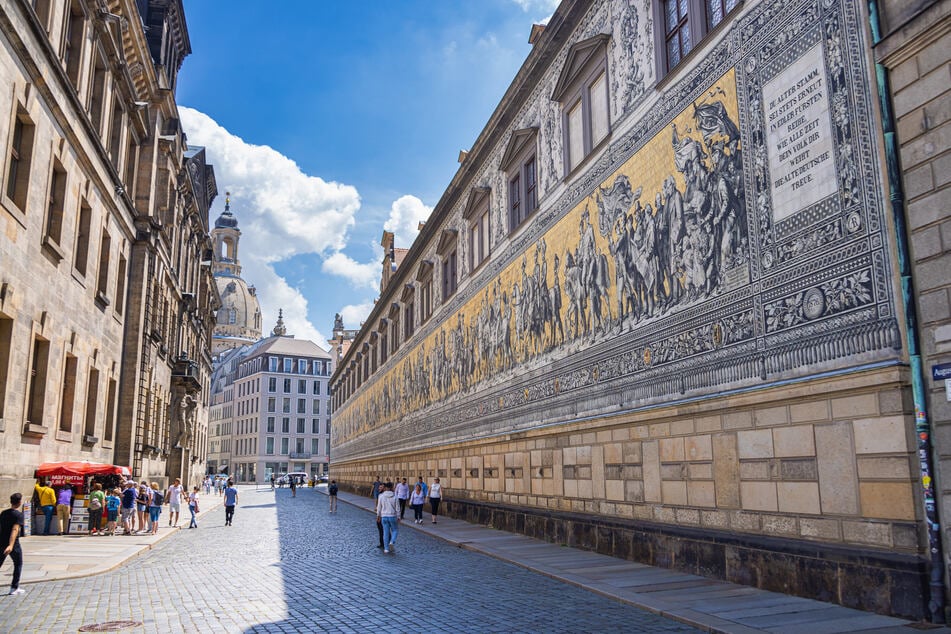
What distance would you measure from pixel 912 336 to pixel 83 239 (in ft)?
72.6

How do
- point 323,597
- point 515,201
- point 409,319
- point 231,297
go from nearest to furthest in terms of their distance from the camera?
point 323,597
point 515,201
point 409,319
point 231,297

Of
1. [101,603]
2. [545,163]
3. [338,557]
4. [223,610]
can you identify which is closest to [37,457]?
[338,557]

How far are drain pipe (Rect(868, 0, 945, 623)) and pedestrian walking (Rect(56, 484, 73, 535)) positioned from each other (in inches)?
767

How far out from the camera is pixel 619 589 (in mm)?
10359

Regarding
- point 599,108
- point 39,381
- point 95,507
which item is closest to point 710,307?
point 599,108

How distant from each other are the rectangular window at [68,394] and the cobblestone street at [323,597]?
21.0 feet

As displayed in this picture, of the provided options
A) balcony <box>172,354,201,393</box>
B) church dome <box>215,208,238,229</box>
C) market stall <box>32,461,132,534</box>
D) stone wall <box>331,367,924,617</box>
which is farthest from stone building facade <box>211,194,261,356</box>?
stone wall <box>331,367,924,617</box>

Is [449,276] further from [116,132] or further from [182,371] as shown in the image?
[182,371]

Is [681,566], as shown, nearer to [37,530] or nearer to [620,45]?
[620,45]

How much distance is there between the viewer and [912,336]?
813cm

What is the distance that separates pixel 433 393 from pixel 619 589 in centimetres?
2092

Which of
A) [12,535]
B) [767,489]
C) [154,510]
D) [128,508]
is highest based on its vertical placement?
[767,489]

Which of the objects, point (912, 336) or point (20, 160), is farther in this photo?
point (20, 160)

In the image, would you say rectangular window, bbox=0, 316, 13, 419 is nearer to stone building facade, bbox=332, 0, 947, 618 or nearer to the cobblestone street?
the cobblestone street
